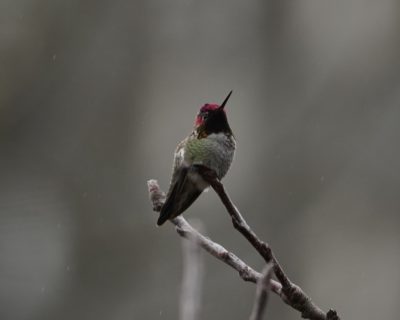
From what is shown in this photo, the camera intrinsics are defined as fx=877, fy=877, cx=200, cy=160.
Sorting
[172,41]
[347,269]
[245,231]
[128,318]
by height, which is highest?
[245,231]

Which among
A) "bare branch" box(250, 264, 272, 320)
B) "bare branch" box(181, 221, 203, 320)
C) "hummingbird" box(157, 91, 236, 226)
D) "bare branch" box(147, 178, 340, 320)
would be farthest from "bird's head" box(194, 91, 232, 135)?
"bare branch" box(250, 264, 272, 320)

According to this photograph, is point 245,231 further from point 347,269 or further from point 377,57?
point 377,57

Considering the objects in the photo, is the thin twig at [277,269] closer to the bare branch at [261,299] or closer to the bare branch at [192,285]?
the bare branch at [192,285]

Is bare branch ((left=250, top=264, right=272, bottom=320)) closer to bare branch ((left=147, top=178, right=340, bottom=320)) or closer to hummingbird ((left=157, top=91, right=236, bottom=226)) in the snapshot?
bare branch ((left=147, top=178, right=340, bottom=320))

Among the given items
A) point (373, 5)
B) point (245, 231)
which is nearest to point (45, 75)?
point (373, 5)

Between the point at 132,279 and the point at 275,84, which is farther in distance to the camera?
the point at 275,84

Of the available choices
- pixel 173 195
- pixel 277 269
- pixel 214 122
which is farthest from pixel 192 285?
pixel 214 122

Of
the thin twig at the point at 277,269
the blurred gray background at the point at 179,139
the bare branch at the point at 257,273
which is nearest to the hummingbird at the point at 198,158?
the bare branch at the point at 257,273
